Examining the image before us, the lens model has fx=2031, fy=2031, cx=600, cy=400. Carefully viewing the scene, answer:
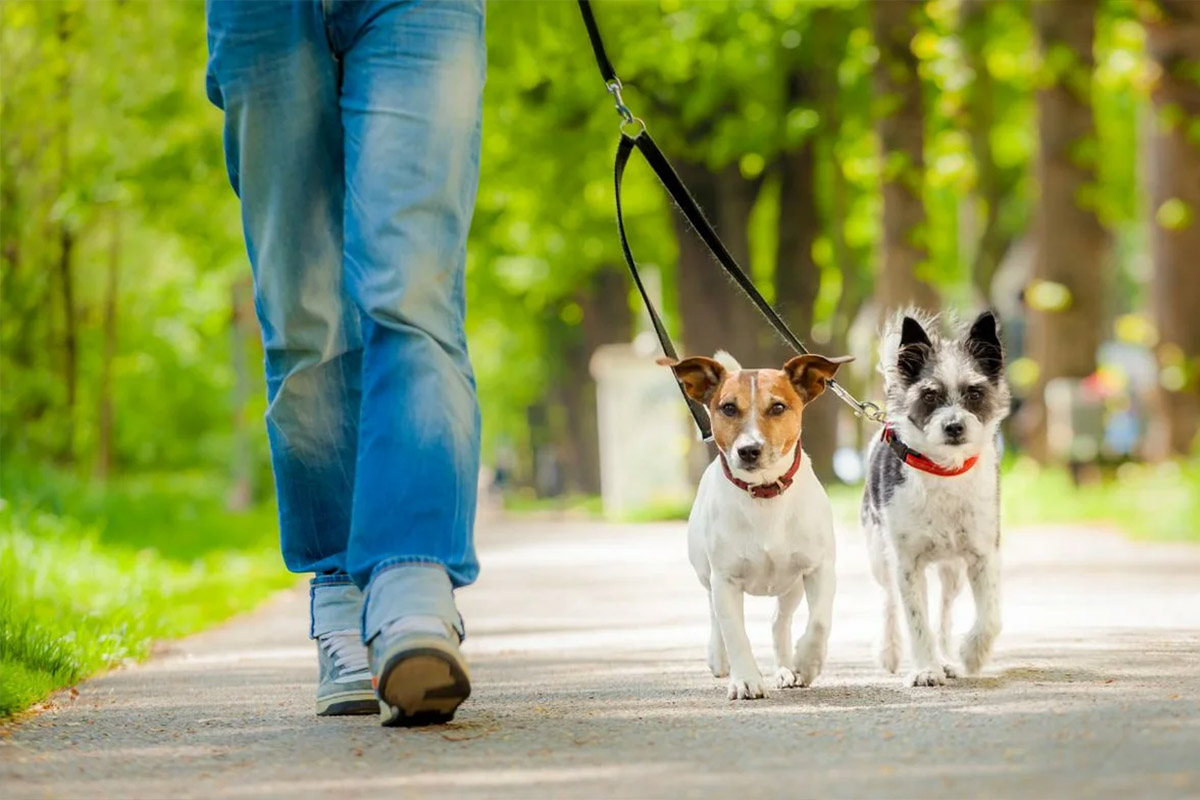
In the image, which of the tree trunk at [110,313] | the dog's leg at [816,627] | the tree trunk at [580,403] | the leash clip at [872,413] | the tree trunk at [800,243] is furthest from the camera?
the tree trunk at [580,403]

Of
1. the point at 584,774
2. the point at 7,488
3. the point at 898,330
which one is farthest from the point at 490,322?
the point at 584,774

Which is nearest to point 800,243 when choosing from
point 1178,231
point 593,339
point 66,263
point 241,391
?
point 1178,231

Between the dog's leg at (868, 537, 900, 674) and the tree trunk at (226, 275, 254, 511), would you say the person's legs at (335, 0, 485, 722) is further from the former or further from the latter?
the tree trunk at (226, 275, 254, 511)

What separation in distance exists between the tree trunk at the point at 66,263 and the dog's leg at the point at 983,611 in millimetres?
11282

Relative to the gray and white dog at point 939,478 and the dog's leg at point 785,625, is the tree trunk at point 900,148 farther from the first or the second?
the dog's leg at point 785,625

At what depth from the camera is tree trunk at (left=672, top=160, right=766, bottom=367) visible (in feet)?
77.9

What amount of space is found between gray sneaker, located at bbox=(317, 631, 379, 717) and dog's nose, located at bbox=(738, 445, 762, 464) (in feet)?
4.02

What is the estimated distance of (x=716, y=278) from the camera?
963 inches

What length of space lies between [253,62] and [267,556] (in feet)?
33.8

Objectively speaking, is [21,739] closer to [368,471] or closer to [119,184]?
[368,471]

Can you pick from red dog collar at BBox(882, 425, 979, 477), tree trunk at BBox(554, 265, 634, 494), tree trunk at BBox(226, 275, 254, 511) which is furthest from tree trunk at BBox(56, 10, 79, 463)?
tree trunk at BBox(554, 265, 634, 494)

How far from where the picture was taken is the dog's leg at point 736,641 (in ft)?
17.9

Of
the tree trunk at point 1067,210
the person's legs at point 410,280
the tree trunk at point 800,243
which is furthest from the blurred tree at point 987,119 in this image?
the person's legs at point 410,280

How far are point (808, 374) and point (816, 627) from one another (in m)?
0.79
